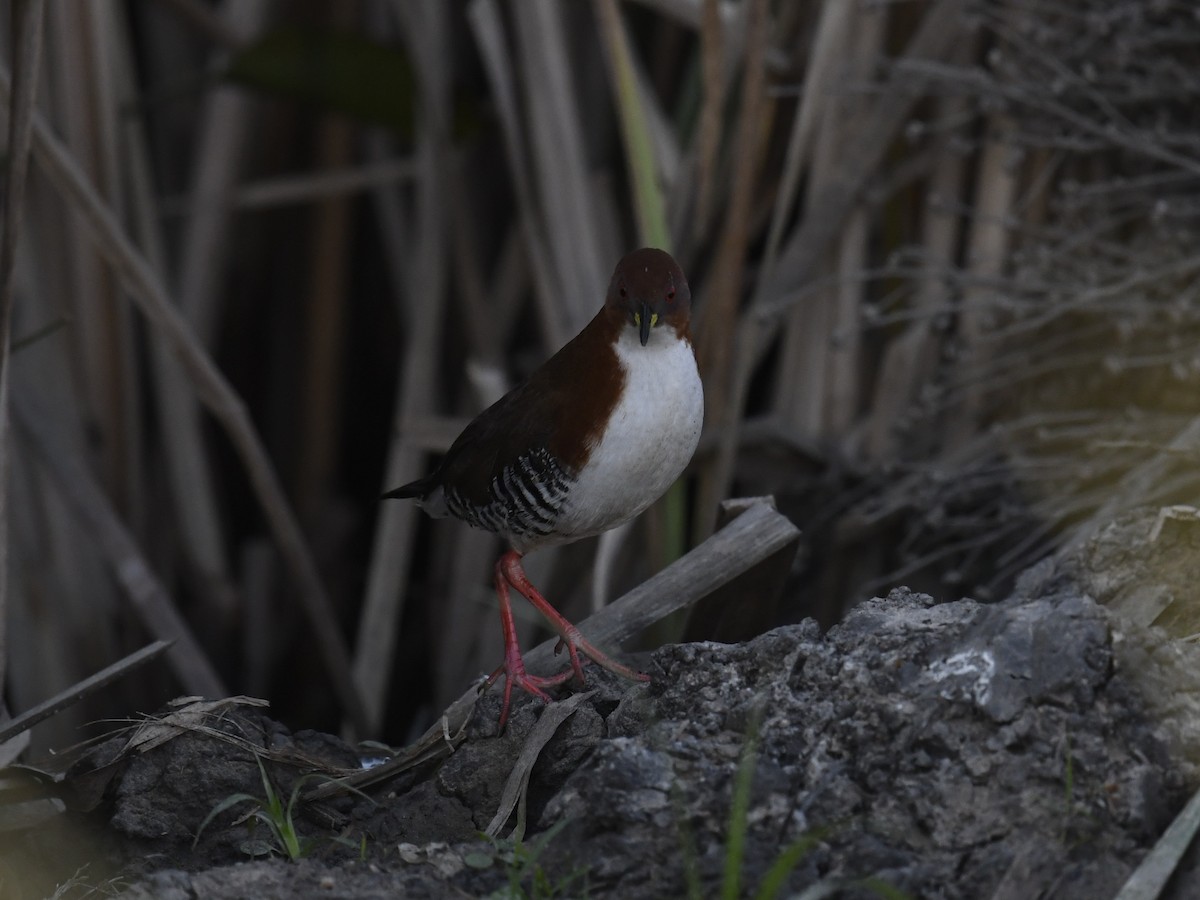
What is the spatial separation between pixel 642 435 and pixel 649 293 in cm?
25

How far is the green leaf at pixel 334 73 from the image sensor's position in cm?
433

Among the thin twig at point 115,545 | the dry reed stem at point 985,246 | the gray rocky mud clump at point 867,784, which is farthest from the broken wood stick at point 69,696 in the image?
the dry reed stem at point 985,246

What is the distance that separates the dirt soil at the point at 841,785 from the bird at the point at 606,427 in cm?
49

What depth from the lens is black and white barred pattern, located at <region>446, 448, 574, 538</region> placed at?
272 centimetres

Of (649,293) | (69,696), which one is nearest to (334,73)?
(649,293)

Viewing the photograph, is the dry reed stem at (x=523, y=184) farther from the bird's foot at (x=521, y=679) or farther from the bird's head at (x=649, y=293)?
the bird's foot at (x=521, y=679)

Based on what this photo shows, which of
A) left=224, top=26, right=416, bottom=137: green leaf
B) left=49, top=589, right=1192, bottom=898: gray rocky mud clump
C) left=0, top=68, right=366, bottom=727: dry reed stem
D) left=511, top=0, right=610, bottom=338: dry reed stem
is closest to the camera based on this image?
left=49, top=589, right=1192, bottom=898: gray rocky mud clump

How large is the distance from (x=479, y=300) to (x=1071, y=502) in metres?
1.80

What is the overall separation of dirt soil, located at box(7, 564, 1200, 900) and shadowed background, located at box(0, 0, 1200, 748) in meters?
→ 0.83

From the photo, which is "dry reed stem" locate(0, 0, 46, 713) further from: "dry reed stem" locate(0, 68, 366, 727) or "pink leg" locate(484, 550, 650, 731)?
"pink leg" locate(484, 550, 650, 731)

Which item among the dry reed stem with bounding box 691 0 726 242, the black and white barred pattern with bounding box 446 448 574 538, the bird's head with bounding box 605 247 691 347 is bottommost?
the black and white barred pattern with bounding box 446 448 574 538

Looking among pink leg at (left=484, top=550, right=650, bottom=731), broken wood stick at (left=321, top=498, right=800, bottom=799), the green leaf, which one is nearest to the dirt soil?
pink leg at (left=484, top=550, right=650, bottom=731)

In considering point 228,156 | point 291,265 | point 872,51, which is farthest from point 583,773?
point 291,265

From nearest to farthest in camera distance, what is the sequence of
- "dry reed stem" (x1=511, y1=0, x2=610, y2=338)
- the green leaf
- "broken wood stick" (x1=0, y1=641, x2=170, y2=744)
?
"broken wood stick" (x1=0, y1=641, x2=170, y2=744) → "dry reed stem" (x1=511, y1=0, x2=610, y2=338) → the green leaf
